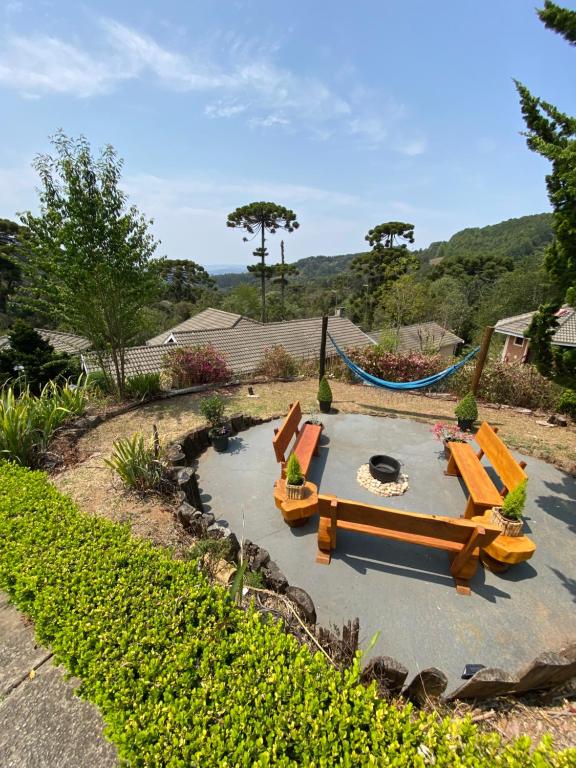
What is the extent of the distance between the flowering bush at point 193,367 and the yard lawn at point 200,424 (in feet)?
2.02

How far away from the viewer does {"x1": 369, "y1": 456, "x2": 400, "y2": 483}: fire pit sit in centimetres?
378

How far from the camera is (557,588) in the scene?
2.64 meters

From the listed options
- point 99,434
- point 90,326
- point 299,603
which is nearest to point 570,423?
point 299,603

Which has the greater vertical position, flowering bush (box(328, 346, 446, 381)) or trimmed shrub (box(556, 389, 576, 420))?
flowering bush (box(328, 346, 446, 381))

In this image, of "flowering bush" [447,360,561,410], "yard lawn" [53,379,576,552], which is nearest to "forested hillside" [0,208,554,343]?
"yard lawn" [53,379,576,552]

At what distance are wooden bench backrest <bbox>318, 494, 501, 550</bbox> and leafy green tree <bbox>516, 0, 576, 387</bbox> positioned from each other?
1948 millimetres

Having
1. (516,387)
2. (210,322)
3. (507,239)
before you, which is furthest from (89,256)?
(507,239)

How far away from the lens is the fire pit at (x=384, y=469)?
3.78 m

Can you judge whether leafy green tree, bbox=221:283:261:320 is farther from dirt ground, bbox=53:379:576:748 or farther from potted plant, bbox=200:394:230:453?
potted plant, bbox=200:394:230:453

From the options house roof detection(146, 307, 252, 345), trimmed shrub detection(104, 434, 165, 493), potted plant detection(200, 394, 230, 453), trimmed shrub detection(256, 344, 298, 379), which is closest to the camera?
trimmed shrub detection(104, 434, 165, 493)

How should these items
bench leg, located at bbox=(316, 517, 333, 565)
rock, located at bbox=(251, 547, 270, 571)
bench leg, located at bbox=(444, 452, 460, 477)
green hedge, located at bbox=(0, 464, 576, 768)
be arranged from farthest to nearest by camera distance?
bench leg, located at bbox=(444, 452, 460, 477) < bench leg, located at bbox=(316, 517, 333, 565) < rock, located at bbox=(251, 547, 270, 571) < green hedge, located at bbox=(0, 464, 576, 768)

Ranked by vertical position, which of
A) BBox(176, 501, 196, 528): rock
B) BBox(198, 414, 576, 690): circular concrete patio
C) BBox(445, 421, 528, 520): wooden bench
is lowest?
BBox(198, 414, 576, 690): circular concrete patio

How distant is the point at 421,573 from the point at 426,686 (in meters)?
1.19

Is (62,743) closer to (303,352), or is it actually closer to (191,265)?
(303,352)
